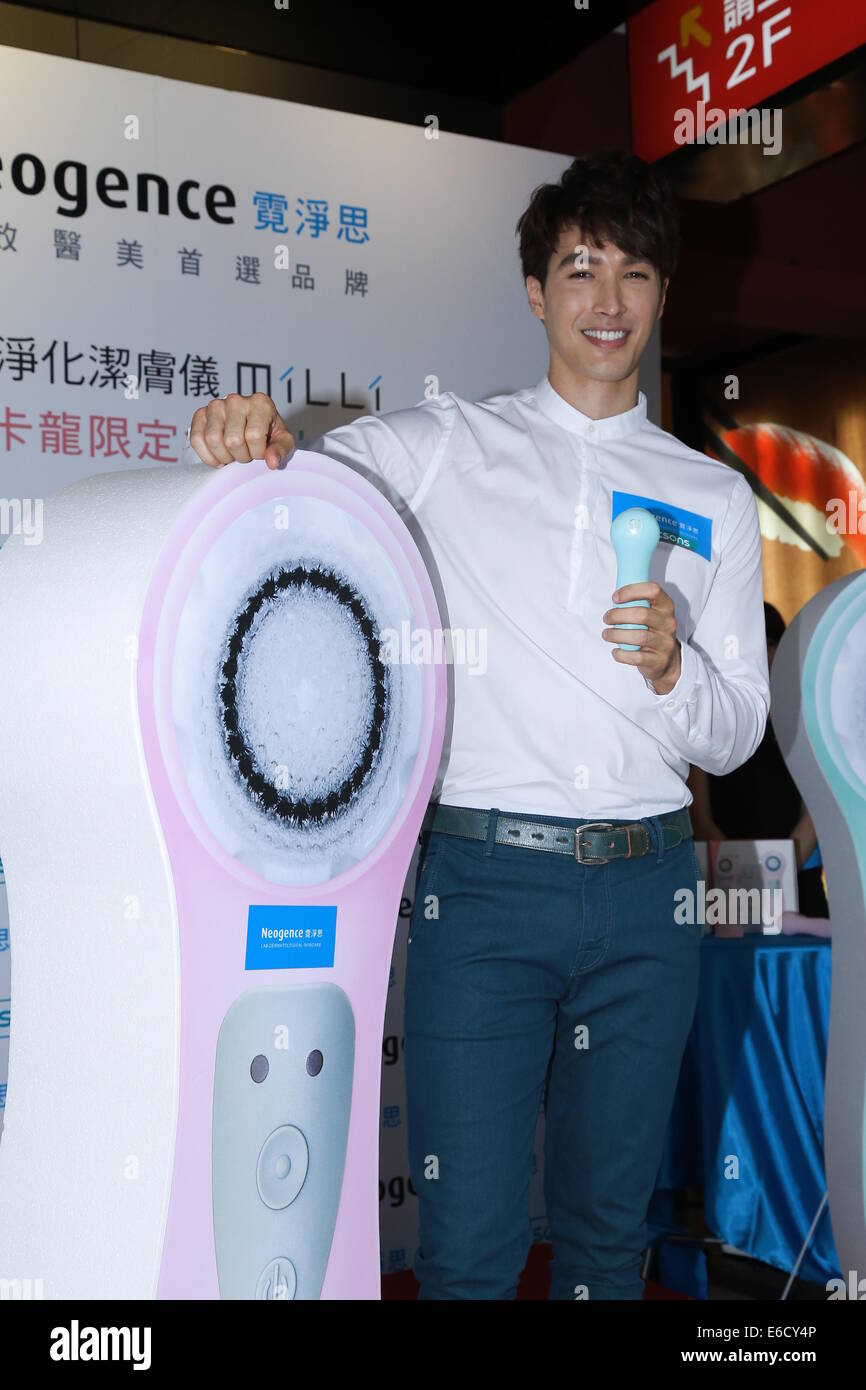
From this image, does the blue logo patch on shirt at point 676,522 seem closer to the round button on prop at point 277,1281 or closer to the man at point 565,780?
the man at point 565,780

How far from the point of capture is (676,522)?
5.64 feet

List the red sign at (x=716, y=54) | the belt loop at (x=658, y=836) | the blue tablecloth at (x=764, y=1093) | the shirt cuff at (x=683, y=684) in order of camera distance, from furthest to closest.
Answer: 1. the red sign at (x=716, y=54)
2. the blue tablecloth at (x=764, y=1093)
3. the belt loop at (x=658, y=836)
4. the shirt cuff at (x=683, y=684)

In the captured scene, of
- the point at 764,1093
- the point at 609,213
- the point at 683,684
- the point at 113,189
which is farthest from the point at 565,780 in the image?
the point at 113,189

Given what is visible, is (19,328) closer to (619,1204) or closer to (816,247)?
(619,1204)

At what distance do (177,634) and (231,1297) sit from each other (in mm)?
582

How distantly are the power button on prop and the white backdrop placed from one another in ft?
4.08

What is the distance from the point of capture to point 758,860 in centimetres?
290

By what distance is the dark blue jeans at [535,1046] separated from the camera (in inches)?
60.7

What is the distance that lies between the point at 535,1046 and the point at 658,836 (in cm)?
28
